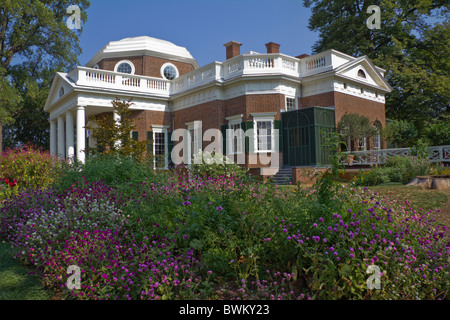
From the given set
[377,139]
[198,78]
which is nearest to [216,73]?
[198,78]

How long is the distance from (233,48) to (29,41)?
699 inches

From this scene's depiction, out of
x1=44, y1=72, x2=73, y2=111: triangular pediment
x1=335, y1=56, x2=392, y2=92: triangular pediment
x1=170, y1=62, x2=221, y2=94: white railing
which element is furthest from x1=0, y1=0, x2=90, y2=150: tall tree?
x1=335, y1=56, x2=392, y2=92: triangular pediment

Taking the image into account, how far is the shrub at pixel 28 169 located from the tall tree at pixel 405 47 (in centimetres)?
→ 2275

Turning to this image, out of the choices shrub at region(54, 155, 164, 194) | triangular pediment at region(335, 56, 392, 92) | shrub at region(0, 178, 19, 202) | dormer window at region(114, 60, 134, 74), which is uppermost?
dormer window at region(114, 60, 134, 74)

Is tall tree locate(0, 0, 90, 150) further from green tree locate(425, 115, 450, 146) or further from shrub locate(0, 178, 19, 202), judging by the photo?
green tree locate(425, 115, 450, 146)

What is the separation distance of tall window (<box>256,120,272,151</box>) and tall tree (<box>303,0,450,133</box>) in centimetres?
1275

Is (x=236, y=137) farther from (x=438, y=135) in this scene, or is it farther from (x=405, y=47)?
(x=405, y=47)

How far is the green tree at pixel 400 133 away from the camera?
766 inches

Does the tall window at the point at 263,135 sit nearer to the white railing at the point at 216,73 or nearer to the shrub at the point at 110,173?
the white railing at the point at 216,73

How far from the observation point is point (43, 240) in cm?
459

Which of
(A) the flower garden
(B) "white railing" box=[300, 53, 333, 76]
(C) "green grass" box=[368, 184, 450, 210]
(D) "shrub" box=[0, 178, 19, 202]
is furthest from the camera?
(B) "white railing" box=[300, 53, 333, 76]

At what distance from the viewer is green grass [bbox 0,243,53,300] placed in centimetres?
367

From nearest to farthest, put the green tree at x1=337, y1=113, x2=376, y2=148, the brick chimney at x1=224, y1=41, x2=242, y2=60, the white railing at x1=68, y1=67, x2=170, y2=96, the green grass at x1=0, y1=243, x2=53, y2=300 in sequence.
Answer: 1. the green grass at x1=0, y1=243, x2=53, y2=300
2. the green tree at x1=337, y1=113, x2=376, y2=148
3. the white railing at x1=68, y1=67, x2=170, y2=96
4. the brick chimney at x1=224, y1=41, x2=242, y2=60

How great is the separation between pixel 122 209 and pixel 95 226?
2.68 ft
